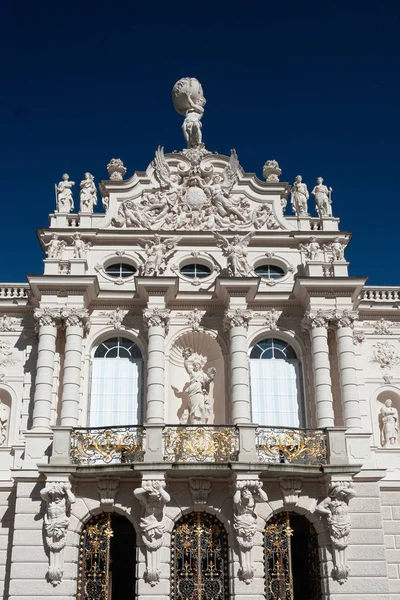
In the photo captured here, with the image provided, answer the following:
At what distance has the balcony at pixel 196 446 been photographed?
21.1 m

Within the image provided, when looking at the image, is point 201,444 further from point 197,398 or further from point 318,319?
point 318,319

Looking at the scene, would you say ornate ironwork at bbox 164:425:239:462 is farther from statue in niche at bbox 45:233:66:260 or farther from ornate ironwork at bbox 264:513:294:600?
statue in niche at bbox 45:233:66:260

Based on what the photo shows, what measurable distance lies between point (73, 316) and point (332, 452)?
29.8 feet

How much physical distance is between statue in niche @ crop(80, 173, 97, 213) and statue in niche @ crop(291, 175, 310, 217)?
7.38 meters

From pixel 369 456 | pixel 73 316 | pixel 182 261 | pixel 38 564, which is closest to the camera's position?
pixel 38 564

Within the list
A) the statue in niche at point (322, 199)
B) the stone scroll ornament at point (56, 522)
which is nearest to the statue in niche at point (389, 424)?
the statue in niche at point (322, 199)

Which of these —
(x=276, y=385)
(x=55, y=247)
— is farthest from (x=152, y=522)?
(x=55, y=247)

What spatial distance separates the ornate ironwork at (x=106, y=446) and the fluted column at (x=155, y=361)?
1.19 m

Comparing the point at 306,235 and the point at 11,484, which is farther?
the point at 306,235

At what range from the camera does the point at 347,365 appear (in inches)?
926

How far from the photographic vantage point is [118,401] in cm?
2427

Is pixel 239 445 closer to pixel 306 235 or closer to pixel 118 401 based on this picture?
pixel 118 401

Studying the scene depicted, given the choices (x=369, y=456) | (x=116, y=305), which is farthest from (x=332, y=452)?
(x=116, y=305)

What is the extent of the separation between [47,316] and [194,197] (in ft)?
23.8
